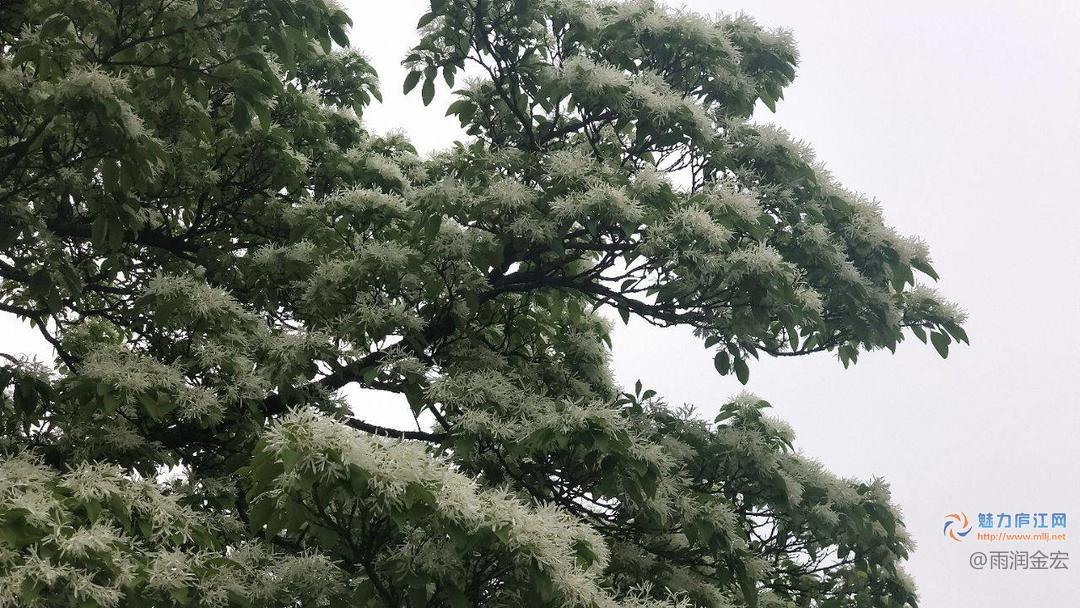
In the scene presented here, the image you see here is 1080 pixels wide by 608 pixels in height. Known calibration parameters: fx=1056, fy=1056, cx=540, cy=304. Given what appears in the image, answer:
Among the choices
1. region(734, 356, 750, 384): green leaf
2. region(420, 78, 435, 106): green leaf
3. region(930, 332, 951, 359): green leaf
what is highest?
region(420, 78, 435, 106): green leaf

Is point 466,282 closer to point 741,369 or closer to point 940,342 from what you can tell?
point 741,369

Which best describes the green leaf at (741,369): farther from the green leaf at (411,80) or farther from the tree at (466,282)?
the green leaf at (411,80)

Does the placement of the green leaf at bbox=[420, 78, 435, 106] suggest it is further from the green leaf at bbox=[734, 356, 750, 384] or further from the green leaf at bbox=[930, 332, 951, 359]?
the green leaf at bbox=[930, 332, 951, 359]

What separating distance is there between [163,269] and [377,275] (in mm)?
1582

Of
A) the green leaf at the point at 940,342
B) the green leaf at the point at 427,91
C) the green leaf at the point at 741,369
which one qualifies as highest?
the green leaf at the point at 427,91

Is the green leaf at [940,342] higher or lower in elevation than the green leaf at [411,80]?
lower

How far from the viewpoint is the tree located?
4008 mm

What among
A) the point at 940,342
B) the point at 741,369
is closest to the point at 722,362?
the point at 741,369

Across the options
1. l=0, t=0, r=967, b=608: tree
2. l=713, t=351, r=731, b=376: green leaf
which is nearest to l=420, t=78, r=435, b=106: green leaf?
l=0, t=0, r=967, b=608: tree

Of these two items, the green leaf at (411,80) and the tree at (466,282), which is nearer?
the tree at (466,282)

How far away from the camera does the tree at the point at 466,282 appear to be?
158 inches

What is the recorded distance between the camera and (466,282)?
475 centimetres

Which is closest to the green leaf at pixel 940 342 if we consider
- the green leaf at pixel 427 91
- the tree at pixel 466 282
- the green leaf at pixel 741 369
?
the tree at pixel 466 282

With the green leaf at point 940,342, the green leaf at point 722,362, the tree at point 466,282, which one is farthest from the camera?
the green leaf at point 940,342
